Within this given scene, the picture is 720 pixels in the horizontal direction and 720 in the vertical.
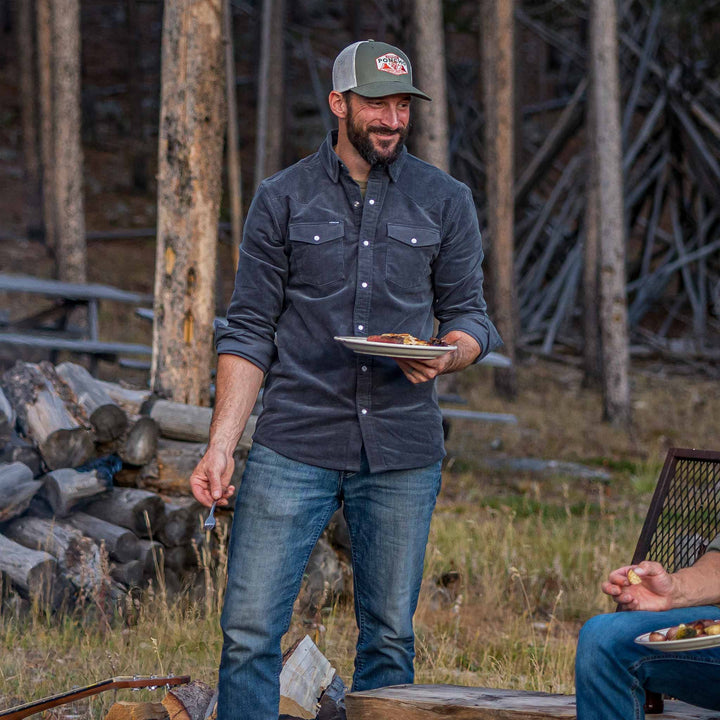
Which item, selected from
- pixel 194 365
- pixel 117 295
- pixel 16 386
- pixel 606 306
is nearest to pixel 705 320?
pixel 606 306

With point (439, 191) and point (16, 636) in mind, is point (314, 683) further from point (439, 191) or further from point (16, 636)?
point (439, 191)

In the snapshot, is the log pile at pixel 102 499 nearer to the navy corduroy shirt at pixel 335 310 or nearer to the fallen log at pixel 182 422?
the fallen log at pixel 182 422

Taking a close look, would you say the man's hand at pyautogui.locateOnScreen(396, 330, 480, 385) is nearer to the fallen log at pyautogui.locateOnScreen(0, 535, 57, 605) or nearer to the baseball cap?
the baseball cap

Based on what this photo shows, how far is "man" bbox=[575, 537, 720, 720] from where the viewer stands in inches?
103

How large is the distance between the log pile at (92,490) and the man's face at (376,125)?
2748 mm

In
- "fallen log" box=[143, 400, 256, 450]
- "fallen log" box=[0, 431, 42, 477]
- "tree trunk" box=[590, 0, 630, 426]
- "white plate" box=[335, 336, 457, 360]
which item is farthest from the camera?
"tree trunk" box=[590, 0, 630, 426]

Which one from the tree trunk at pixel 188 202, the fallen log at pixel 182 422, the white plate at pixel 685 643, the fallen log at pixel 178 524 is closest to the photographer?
the white plate at pixel 685 643

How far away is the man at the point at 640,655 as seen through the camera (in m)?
2.61

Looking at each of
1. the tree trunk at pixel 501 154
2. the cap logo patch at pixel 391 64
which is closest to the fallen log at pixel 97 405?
the cap logo patch at pixel 391 64

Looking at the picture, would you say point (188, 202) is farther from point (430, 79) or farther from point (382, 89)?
point (430, 79)

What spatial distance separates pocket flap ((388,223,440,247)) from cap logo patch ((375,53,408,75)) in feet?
1.55

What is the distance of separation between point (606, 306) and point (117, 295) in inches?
232

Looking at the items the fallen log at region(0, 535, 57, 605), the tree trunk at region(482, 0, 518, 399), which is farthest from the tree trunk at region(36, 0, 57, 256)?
the fallen log at region(0, 535, 57, 605)

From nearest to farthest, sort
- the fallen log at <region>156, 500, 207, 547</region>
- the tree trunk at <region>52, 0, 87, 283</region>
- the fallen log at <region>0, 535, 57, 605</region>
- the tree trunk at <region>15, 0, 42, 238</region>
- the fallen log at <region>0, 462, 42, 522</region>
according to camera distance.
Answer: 1. the fallen log at <region>0, 535, 57, 605</region>
2. the fallen log at <region>0, 462, 42, 522</region>
3. the fallen log at <region>156, 500, 207, 547</region>
4. the tree trunk at <region>52, 0, 87, 283</region>
5. the tree trunk at <region>15, 0, 42, 238</region>
